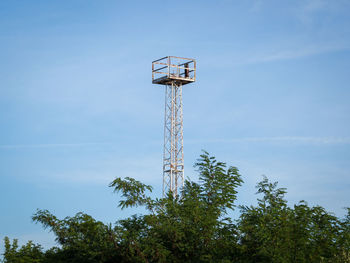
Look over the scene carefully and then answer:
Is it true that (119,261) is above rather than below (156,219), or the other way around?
below

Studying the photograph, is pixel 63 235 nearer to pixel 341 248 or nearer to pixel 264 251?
pixel 264 251

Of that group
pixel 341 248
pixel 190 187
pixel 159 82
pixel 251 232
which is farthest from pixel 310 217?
pixel 159 82

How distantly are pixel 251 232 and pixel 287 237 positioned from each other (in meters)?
1.22

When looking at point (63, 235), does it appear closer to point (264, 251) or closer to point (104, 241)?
point (104, 241)

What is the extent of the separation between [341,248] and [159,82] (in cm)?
2812

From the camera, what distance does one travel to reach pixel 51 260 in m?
18.2

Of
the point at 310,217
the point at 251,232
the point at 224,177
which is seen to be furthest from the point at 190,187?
the point at 310,217

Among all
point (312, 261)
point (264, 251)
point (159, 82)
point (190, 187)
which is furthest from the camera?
point (159, 82)

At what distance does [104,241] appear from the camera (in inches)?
656

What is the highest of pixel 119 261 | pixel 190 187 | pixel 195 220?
pixel 190 187

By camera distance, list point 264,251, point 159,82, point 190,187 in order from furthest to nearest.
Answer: point 159,82 < point 190,187 < point 264,251

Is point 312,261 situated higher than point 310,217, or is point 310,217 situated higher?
point 310,217

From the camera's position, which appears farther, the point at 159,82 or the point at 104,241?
the point at 159,82

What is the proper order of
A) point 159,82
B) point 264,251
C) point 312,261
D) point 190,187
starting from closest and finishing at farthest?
point 264,251 → point 312,261 → point 190,187 → point 159,82
